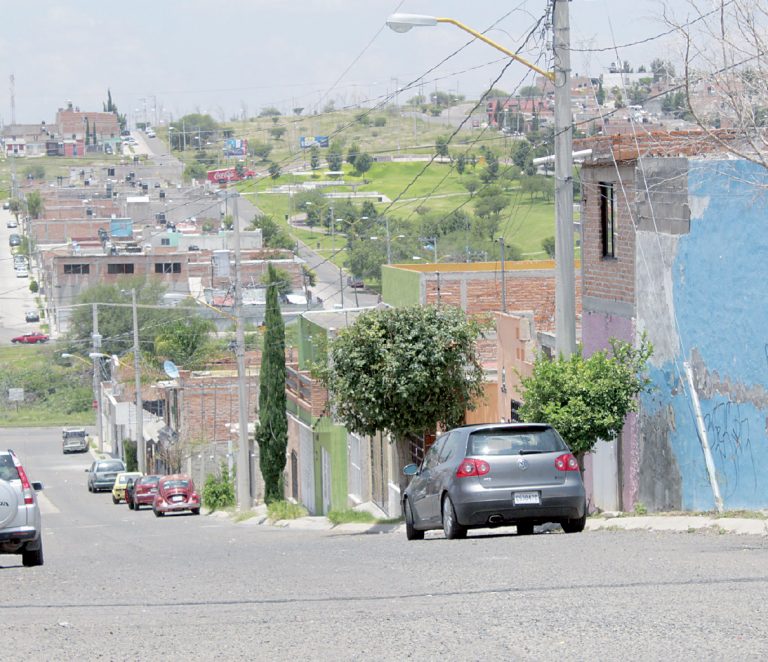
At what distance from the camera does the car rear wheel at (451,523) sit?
58.7 ft

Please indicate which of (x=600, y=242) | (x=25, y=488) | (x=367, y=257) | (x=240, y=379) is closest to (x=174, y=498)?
(x=240, y=379)

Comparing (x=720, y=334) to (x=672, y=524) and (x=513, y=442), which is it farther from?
(x=513, y=442)

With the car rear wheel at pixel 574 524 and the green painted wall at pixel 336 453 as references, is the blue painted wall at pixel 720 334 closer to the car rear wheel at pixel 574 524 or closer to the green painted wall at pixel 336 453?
the car rear wheel at pixel 574 524

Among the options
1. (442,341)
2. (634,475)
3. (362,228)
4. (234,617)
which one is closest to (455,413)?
(442,341)

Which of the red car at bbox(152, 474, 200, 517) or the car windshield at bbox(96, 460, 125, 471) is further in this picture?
the car windshield at bbox(96, 460, 125, 471)

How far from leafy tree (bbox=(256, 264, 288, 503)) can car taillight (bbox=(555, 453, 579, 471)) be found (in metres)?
27.3

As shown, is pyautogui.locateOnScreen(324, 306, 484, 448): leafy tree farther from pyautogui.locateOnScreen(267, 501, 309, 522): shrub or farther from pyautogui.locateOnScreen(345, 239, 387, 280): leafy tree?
pyautogui.locateOnScreen(345, 239, 387, 280): leafy tree

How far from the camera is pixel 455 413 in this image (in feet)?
92.8

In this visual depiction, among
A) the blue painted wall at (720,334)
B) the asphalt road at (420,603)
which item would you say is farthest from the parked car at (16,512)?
the blue painted wall at (720,334)

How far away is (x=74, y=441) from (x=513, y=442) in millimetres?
72547

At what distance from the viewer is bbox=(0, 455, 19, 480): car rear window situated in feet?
Result: 54.4

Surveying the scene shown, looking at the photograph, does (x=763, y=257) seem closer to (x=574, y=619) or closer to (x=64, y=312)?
(x=574, y=619)

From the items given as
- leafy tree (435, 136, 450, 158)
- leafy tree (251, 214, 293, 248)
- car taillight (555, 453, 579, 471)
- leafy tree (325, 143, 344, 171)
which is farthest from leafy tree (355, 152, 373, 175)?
car taillight (555, 453, 579, 471)

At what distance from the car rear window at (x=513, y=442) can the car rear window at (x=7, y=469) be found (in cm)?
581
